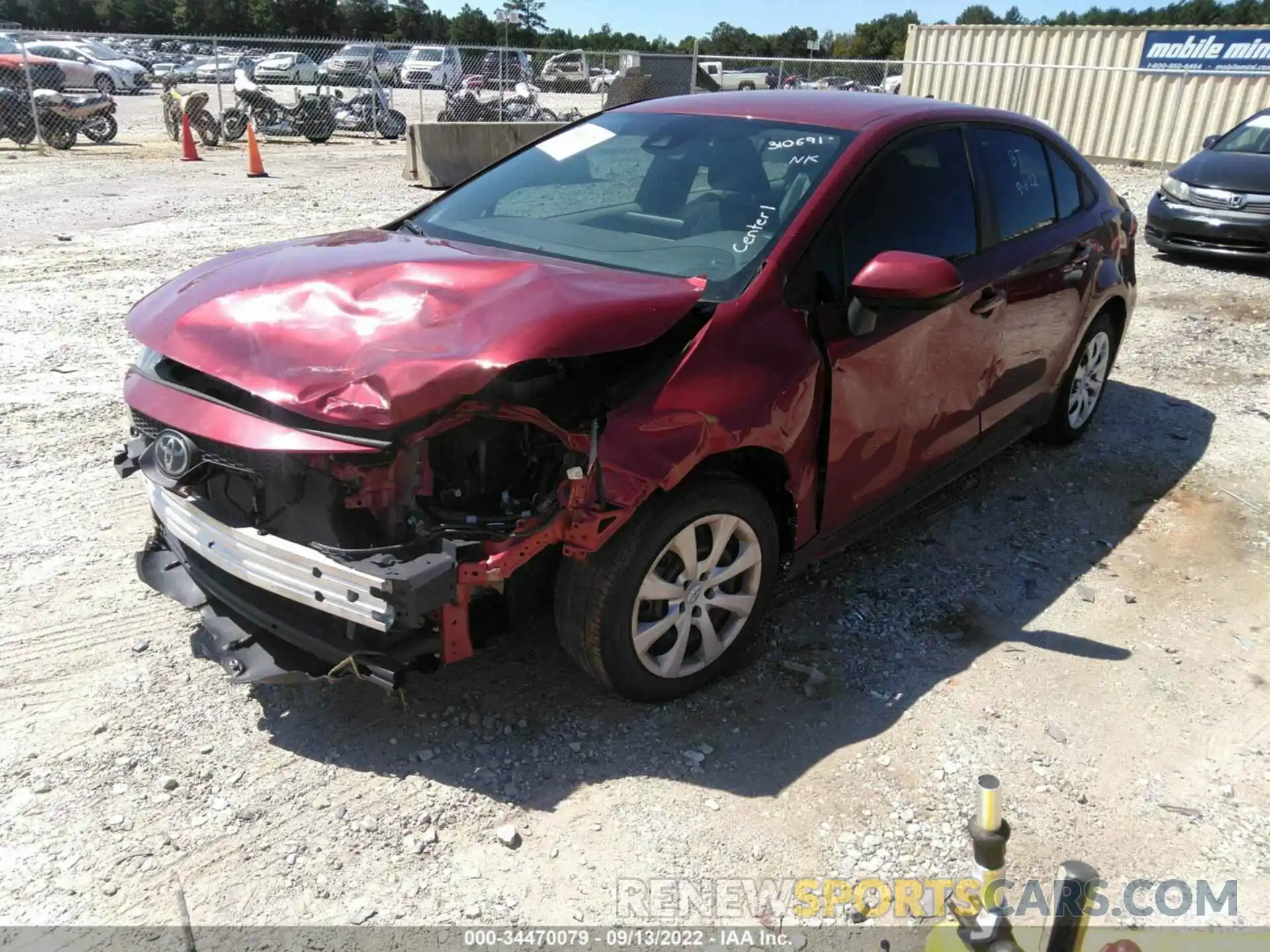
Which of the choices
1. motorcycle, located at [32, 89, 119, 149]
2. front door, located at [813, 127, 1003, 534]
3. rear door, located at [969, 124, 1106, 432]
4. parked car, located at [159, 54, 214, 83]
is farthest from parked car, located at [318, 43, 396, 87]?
front door, located at [813, 127, 1003, 534]

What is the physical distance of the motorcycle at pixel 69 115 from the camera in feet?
54.2

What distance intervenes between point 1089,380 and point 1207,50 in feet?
52.6

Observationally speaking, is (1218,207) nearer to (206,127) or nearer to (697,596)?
(697,596)

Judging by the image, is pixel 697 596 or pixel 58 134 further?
pixel 58 134

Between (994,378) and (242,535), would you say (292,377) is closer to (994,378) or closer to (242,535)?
(242,535)

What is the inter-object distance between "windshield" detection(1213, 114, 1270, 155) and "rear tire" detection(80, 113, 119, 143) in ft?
58.4

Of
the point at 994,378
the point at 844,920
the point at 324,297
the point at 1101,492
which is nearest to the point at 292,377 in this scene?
the point at 324,297

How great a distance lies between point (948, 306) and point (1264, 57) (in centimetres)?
1774

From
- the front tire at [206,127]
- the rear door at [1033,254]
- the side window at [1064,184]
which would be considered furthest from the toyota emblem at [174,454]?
the front tire at [206,127]

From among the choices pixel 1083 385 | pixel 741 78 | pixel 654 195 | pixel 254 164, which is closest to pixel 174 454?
pixel 654 195

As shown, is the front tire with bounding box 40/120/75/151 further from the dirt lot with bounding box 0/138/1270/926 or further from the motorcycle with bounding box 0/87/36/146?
the dirt lot with bounding box 0/138/1270/926

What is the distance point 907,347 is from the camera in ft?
11.7

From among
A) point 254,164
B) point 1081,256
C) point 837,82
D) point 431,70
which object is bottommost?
point 254,164

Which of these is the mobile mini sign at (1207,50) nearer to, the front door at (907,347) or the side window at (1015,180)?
the side window at (1015,180)
